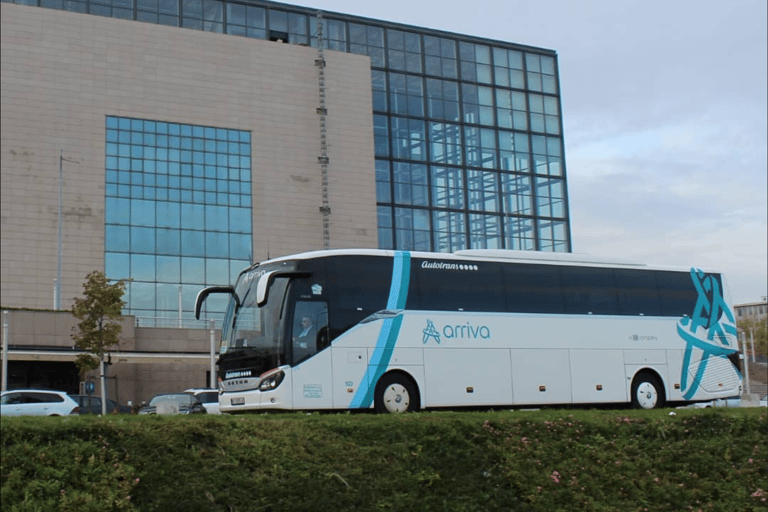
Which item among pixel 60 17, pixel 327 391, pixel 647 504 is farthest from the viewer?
pixel 60 17

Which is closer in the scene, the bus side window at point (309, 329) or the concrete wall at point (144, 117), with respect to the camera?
the bus side window at point (309, 329)

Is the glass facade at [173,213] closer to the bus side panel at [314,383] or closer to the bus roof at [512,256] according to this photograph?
the bus roof at [512,256]

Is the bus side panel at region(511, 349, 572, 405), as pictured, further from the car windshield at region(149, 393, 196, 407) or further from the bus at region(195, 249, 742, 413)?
the car windshield at region(149, 393, 196, 407)

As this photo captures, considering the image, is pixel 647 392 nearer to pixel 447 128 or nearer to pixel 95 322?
pixel 95 322

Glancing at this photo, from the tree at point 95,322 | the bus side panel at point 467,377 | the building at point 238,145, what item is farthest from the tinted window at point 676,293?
the building at point 238,145

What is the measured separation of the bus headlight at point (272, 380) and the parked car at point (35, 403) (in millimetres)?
12342

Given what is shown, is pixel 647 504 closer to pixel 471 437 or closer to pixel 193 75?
pixel 471 437

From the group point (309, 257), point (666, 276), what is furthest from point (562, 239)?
point (309, 257)

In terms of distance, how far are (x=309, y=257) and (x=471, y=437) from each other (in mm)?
6412

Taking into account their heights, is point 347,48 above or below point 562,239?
above

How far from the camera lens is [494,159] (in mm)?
65250

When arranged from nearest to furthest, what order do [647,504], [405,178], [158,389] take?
[647,504], [158,389], [405,178]

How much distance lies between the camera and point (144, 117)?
55.9m

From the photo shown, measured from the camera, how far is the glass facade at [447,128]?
203 ft
